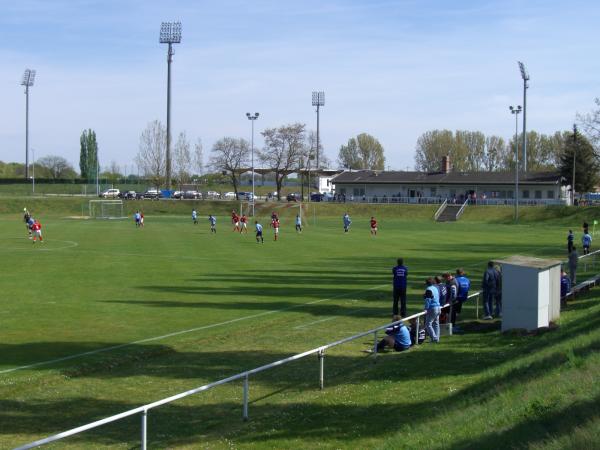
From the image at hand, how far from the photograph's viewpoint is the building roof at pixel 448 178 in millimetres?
100938

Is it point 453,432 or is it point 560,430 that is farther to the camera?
point 453,432

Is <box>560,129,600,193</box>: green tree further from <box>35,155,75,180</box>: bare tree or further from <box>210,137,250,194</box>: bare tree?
<box>35,155,75,180</box>: bare tree

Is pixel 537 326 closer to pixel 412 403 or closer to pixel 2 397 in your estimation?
pixel 412 403

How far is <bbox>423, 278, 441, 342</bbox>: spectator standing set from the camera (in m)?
18.3

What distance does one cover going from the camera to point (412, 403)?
41.9 feet

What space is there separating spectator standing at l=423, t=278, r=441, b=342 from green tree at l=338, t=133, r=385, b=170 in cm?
15754

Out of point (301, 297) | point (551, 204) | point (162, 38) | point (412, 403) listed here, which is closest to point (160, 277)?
point (301, 297)

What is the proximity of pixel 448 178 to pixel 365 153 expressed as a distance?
69.8 meters

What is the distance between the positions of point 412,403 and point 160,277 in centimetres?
2140

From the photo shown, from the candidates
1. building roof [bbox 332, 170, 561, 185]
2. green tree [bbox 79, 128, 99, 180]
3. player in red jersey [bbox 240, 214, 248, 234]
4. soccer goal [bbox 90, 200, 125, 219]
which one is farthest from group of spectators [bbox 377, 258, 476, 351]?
green tree [bbox 79, 128, 99, 180]

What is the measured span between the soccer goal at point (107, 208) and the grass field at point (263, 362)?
184 ft

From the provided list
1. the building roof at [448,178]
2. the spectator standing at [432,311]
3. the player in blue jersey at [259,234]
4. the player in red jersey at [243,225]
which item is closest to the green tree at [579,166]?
the building roof at [448,178]

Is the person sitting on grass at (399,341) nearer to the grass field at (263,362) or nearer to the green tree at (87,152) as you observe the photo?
the grass field at (263,362)

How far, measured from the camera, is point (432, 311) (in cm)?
1859
